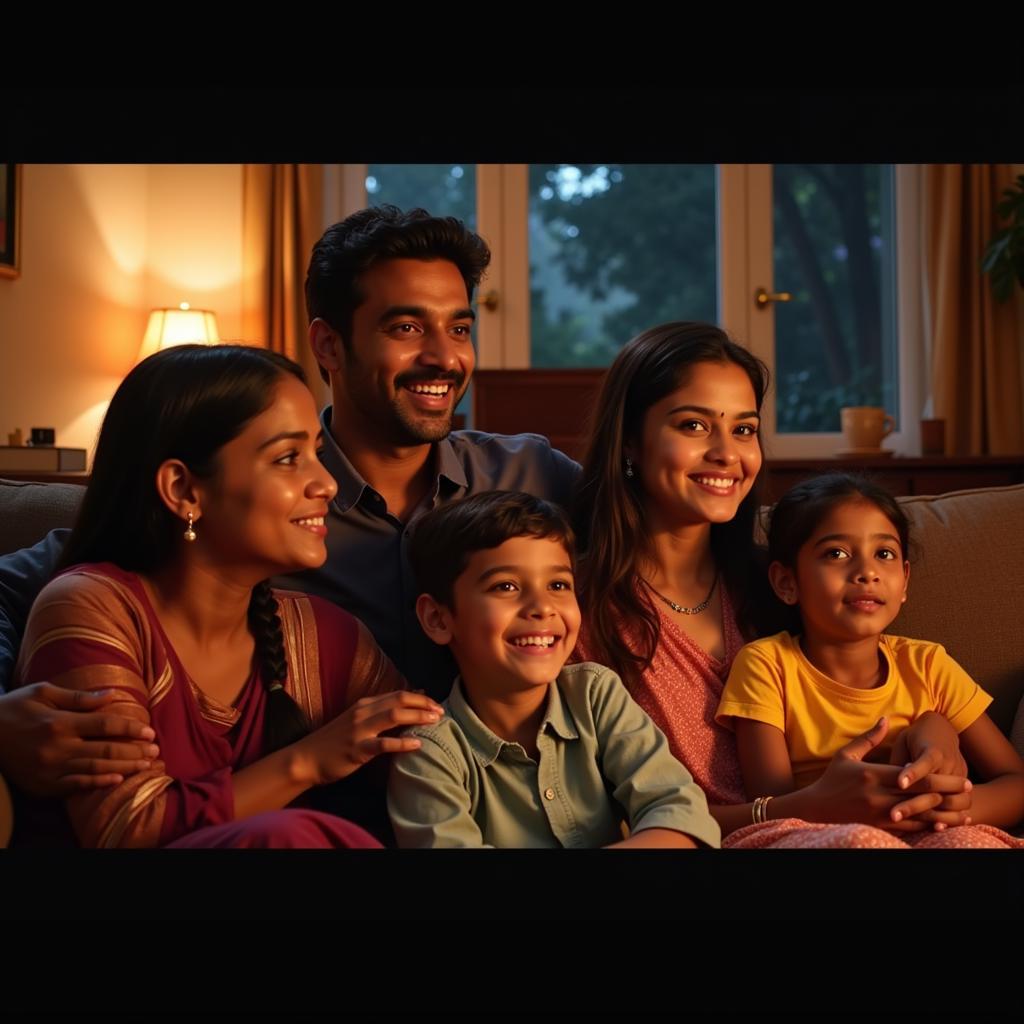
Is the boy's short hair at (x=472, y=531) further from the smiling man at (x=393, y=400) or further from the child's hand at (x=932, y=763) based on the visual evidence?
the child's hand at (x=932, y=763)

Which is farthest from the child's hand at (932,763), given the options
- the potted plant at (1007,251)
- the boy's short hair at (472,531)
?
the potted plant at (1007,251)

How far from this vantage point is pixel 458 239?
2000mm

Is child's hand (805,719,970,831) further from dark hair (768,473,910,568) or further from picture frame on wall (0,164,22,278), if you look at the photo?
picture frame on wall (0,164,22,278)

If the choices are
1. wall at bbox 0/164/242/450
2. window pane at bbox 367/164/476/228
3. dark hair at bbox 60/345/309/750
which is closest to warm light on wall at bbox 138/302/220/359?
wall at bbox 0/164/242/450

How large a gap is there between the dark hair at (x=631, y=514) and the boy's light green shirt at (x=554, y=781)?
0.68ft

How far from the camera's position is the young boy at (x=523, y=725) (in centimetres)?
146

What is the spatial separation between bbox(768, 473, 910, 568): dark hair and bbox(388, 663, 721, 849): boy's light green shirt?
0.38m

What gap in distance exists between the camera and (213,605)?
1548mm

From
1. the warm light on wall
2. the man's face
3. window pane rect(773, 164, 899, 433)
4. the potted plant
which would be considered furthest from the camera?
window pane rect(773, 164, 899, 433)

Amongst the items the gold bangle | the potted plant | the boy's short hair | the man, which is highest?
the potted plant

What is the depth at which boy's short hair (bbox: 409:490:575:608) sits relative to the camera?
1552 mm

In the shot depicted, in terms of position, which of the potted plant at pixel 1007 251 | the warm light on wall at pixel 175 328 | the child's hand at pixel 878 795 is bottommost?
the child's hand at pixel 878 795

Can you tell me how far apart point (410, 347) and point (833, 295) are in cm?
348

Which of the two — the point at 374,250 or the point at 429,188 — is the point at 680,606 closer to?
the point at 374,250
